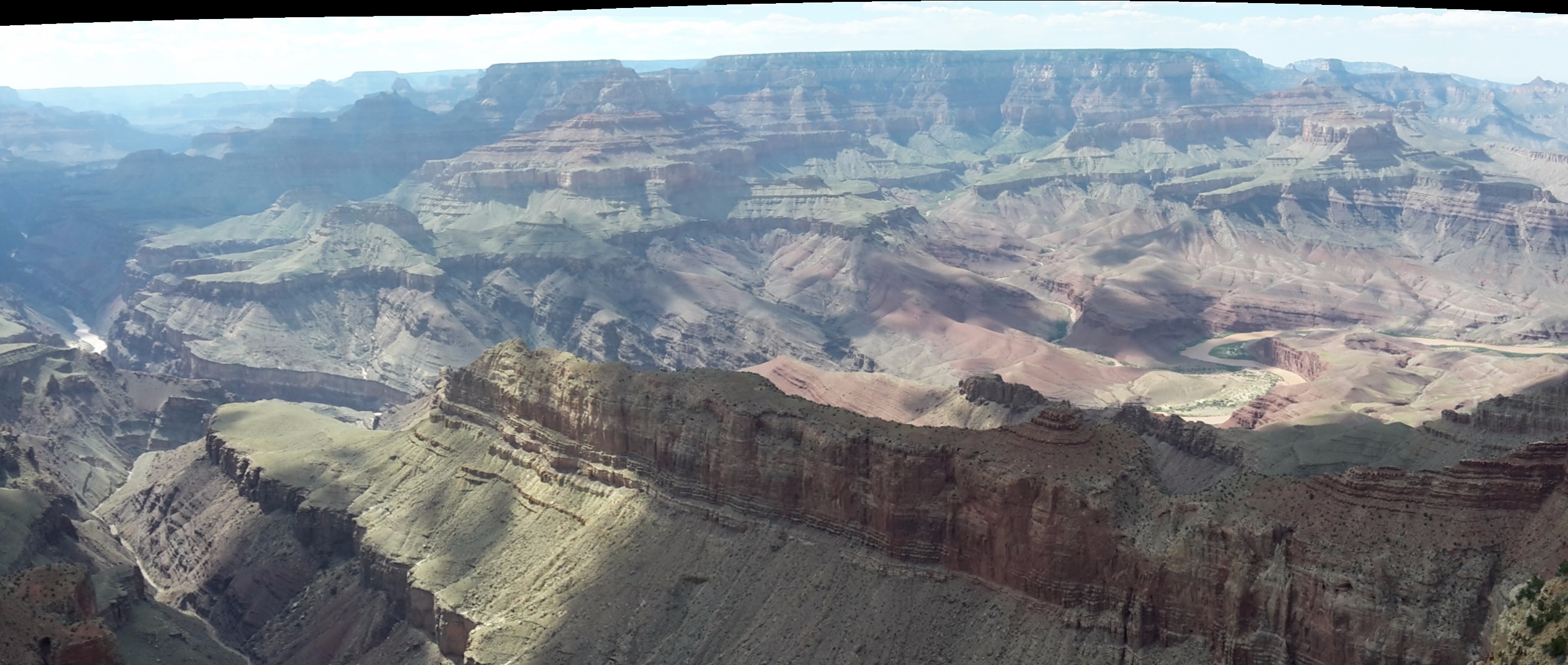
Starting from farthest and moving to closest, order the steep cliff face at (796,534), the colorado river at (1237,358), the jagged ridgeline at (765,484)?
1. the colorado river at (1237,358)
2. the jagged ridgeline at (765,484)
3. the steep cliff face at (796,534)

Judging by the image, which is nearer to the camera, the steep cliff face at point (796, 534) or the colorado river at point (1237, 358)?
the steep cliff face at point (796, 534)

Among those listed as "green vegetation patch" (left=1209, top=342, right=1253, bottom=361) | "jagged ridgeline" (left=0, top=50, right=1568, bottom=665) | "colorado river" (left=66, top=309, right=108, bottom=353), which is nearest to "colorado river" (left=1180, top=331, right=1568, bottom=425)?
"green vegetation patch" (left=1209, top=342, right=1253, bottom=361)

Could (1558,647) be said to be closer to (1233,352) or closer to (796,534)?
(796,534)

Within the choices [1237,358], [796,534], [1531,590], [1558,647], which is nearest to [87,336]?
[1237,358]

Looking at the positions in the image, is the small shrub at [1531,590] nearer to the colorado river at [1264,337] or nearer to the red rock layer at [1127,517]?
the red rock layer at [1127,517]

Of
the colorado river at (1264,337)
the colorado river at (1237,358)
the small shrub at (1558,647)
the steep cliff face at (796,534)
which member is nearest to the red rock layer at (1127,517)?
the steep cliff face at (796,534)

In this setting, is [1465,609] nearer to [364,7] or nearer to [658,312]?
[364,7]

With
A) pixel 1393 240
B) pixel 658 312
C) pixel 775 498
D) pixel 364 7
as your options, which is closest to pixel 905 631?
pixel 775 498
